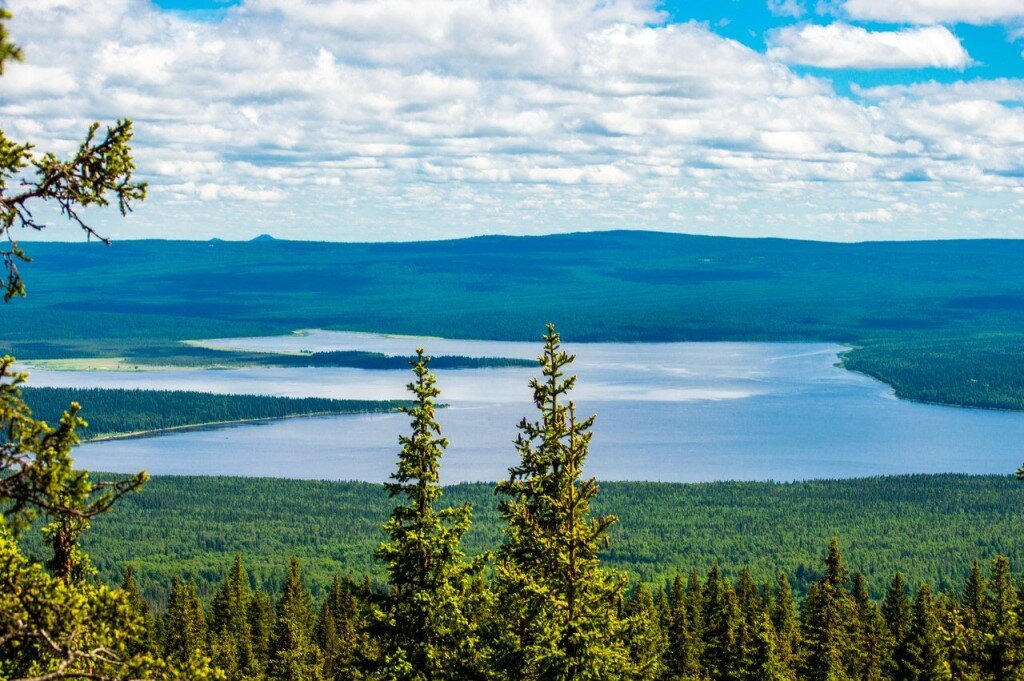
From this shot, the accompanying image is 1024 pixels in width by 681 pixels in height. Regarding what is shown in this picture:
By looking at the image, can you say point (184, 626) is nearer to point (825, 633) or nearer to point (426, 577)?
point (825, 633)

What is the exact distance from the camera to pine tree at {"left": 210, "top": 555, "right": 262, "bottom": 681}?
58188 mm

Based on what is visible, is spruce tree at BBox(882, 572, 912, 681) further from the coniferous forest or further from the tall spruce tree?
the tall spruce tree

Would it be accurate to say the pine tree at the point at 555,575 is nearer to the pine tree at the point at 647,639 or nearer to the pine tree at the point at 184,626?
the pine tree at the point at 647,639

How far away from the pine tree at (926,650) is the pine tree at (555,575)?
23.2 m

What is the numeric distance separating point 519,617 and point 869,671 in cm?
3349

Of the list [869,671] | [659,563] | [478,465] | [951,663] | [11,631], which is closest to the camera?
[11,631]

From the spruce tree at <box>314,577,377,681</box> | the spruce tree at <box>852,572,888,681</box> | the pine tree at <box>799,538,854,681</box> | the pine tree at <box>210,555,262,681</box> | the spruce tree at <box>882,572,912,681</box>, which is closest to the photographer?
the pine tree at <box>799,538,854,681</box>

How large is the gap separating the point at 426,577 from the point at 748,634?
84.7ft

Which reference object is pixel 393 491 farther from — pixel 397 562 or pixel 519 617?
pixel 519 617

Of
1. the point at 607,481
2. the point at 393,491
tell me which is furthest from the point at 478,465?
the point at 393,491

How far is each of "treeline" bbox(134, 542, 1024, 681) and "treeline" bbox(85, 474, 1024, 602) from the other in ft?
142

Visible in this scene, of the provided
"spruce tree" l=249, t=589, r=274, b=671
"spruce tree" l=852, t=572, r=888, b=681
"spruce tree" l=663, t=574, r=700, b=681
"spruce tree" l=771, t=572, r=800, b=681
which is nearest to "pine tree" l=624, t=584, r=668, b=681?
"spruce tree" l=663, t=574, r=700, b=681

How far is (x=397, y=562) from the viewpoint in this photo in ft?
77.9

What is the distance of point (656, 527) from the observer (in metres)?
146
